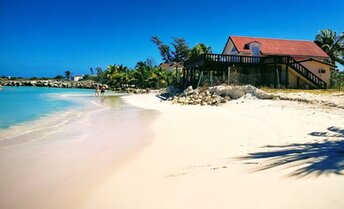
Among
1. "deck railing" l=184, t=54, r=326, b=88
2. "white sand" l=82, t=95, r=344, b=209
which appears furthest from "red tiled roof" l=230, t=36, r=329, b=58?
"white sand" l=82, t=95, r=344, b=209

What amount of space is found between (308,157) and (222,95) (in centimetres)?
1720

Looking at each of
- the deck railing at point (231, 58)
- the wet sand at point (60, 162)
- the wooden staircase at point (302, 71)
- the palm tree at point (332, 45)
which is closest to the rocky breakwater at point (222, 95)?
the deck railing at point (231, 58)

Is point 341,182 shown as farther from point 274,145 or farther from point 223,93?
point 223,93

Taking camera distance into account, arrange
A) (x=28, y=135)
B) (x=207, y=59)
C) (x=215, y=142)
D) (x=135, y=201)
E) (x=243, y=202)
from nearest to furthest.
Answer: (x=243, y=202) → (x=135, y=201) → (x=215, y=142) → (x=28, y=135) → (x=207, y=59)

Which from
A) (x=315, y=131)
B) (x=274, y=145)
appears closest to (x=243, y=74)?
(x=315, y=131)

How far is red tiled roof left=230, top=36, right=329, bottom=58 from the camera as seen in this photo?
109ft

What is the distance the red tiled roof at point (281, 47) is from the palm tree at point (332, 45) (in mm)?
10962

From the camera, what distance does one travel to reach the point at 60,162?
7.12 meters

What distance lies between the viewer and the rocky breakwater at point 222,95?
70.9 feet

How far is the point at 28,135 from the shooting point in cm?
1102

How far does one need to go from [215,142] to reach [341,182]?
4211 mm

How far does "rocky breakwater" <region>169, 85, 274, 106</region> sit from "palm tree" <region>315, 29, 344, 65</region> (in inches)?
1139

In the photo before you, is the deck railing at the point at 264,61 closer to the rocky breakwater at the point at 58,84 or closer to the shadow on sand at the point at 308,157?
the shadow on sand at the point at 308,157

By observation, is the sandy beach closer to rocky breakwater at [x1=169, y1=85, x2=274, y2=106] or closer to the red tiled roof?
rocky breakwater at [x1=169, y1=85, x2=274, y2=106]
